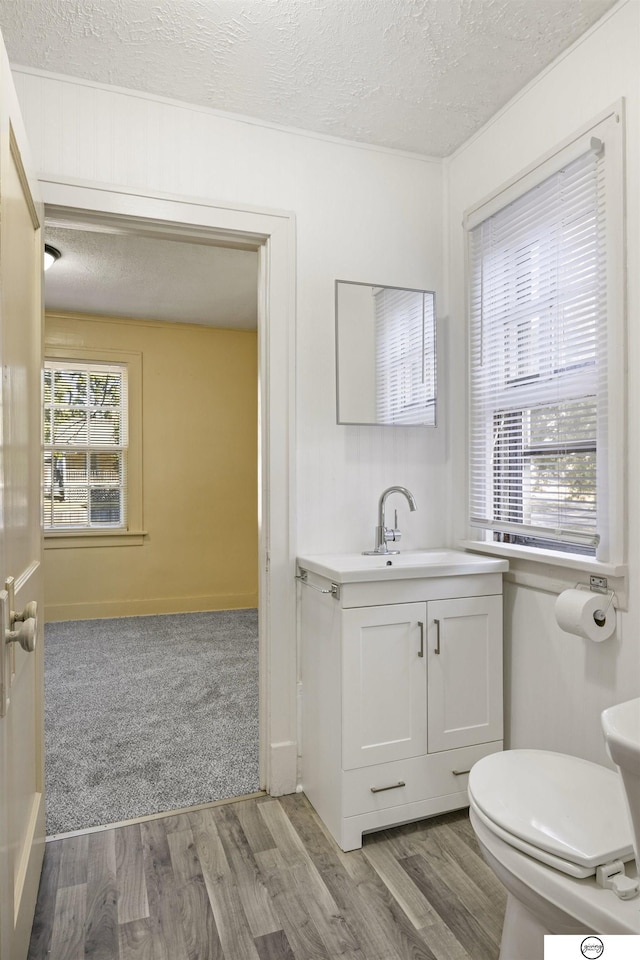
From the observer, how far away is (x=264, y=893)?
67.9 inches

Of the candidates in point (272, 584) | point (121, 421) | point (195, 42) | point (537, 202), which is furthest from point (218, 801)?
point (121, 421)

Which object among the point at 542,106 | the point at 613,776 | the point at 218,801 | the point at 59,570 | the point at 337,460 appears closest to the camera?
the point at 613,776

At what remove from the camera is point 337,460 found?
2.42 metres

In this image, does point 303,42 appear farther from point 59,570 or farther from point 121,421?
point 59,570

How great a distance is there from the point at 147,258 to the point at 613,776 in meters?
3.73

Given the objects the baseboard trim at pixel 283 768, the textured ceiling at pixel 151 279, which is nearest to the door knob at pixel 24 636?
the baseboard trim at pixel 283 768

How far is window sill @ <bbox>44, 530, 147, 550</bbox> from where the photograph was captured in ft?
16.5

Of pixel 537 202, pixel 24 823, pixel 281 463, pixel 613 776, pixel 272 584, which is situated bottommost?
pixel 24 823

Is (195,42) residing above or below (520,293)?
above

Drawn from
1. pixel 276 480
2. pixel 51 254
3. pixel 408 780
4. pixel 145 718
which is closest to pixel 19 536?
pixel 276 480

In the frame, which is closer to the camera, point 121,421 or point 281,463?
point 281,463

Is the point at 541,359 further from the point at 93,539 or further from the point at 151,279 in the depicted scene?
the point at 93,539

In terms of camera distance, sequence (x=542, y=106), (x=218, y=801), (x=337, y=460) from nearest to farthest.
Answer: (x=542, y=106)
(x=218, y=801)
(x=337, y=460)

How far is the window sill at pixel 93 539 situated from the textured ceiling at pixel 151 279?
6.25 feet
